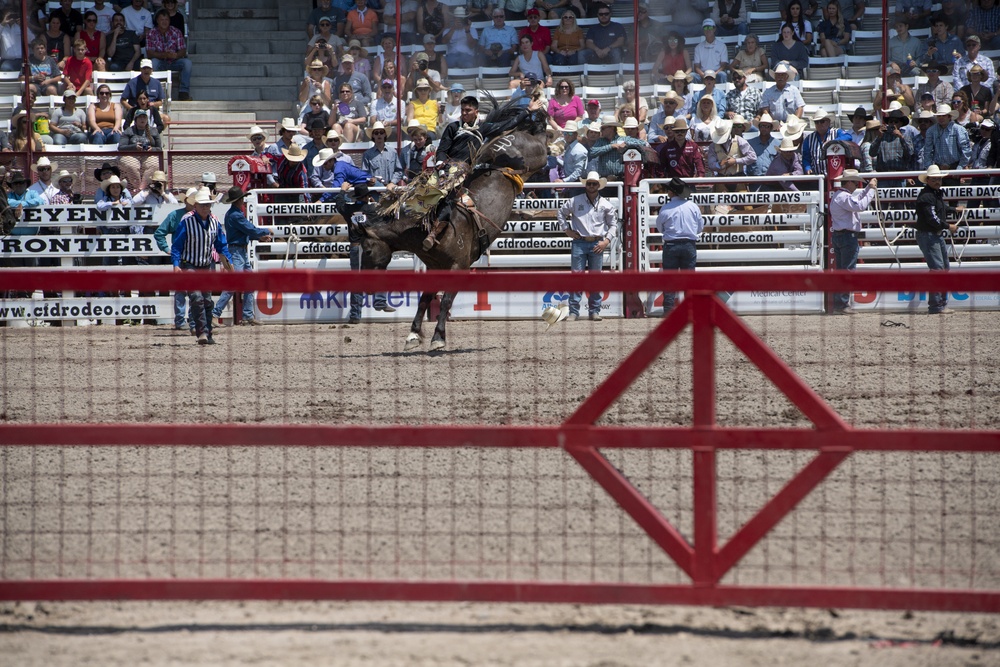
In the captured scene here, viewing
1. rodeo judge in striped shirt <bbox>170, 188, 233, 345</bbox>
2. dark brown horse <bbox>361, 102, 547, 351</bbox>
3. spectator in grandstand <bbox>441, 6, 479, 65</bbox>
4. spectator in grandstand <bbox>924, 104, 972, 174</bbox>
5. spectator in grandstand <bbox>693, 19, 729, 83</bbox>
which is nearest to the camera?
dark brown horse <bbox>361, 102, 547, 351</bbox>

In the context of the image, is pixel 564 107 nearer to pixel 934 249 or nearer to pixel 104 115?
pixel 934 249

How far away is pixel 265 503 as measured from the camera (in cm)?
627

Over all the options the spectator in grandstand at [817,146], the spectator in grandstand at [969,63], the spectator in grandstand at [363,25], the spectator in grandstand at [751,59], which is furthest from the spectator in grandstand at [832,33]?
the spectator in grandstand at [363,25]

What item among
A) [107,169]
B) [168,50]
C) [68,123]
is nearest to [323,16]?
[168,50]

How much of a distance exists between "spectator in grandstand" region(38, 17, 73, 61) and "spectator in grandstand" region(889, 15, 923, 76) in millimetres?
14375

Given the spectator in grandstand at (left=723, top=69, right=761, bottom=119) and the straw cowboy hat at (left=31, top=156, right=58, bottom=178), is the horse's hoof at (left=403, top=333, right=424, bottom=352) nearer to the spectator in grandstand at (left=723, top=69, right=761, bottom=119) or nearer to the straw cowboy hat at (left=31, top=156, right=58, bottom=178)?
the straw cowboy hat at (left=31, top=156, right=58, bottom=178)

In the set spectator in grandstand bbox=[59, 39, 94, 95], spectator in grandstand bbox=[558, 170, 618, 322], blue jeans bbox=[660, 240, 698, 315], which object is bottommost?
blue jeans bbox=[660, 240, 698, 315]

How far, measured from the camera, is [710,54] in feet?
65.4

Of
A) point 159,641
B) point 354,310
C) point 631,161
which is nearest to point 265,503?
point 159,641

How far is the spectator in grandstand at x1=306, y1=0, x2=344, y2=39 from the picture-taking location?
21.3 meters

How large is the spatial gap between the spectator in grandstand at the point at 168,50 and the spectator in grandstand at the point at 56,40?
1.38 m

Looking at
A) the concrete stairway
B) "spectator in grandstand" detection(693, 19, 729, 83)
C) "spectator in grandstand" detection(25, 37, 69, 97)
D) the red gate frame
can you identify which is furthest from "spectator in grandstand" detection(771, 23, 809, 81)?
the red gate frame

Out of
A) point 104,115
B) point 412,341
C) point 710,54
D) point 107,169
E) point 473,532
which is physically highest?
point 710,54

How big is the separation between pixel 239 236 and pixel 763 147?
7.81 m
